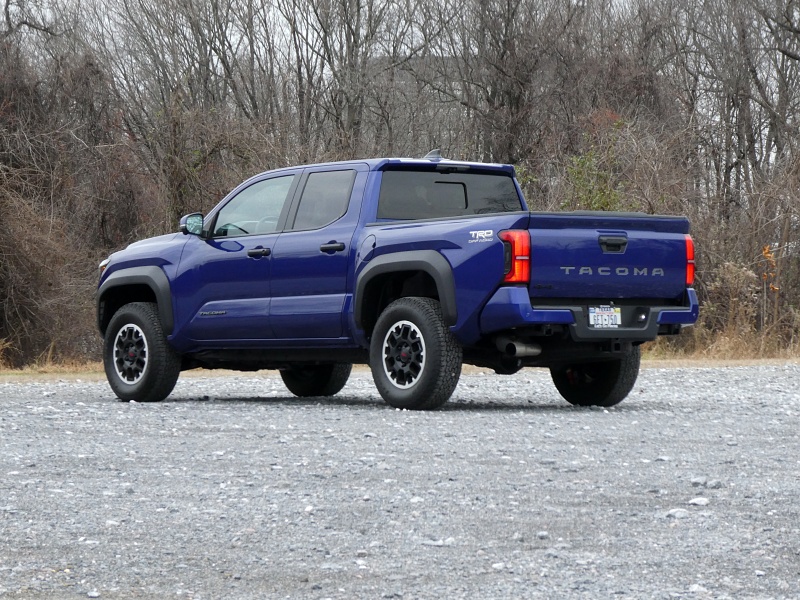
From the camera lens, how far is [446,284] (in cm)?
1027

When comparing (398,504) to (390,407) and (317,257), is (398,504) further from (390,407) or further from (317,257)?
(317,257)

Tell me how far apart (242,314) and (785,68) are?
79.6 feet

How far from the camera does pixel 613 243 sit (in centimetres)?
1039

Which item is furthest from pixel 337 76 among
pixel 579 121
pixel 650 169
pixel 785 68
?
pixel 650 169

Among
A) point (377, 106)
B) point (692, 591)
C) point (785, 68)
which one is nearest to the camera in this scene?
point (692, 591)

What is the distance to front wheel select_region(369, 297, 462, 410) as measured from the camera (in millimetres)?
10367

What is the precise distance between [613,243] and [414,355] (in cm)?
171

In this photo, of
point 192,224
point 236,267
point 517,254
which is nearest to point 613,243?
point 517,254

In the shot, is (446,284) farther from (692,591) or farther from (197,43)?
(197,43)

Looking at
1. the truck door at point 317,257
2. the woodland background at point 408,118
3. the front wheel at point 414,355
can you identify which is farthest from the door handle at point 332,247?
the woodland background at point 408,118

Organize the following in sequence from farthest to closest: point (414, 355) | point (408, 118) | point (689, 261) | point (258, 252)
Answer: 1. point (408, 118)
2. point (258, 252)
3. point (689, 261)
4. point (414, 355)

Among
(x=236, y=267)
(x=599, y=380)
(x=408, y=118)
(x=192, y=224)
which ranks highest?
(x=408, y=118)

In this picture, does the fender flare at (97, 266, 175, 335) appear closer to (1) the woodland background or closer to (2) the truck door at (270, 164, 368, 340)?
(2) the truck door at (270, 164, 368, 340)

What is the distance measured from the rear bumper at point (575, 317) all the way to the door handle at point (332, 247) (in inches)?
59.8
